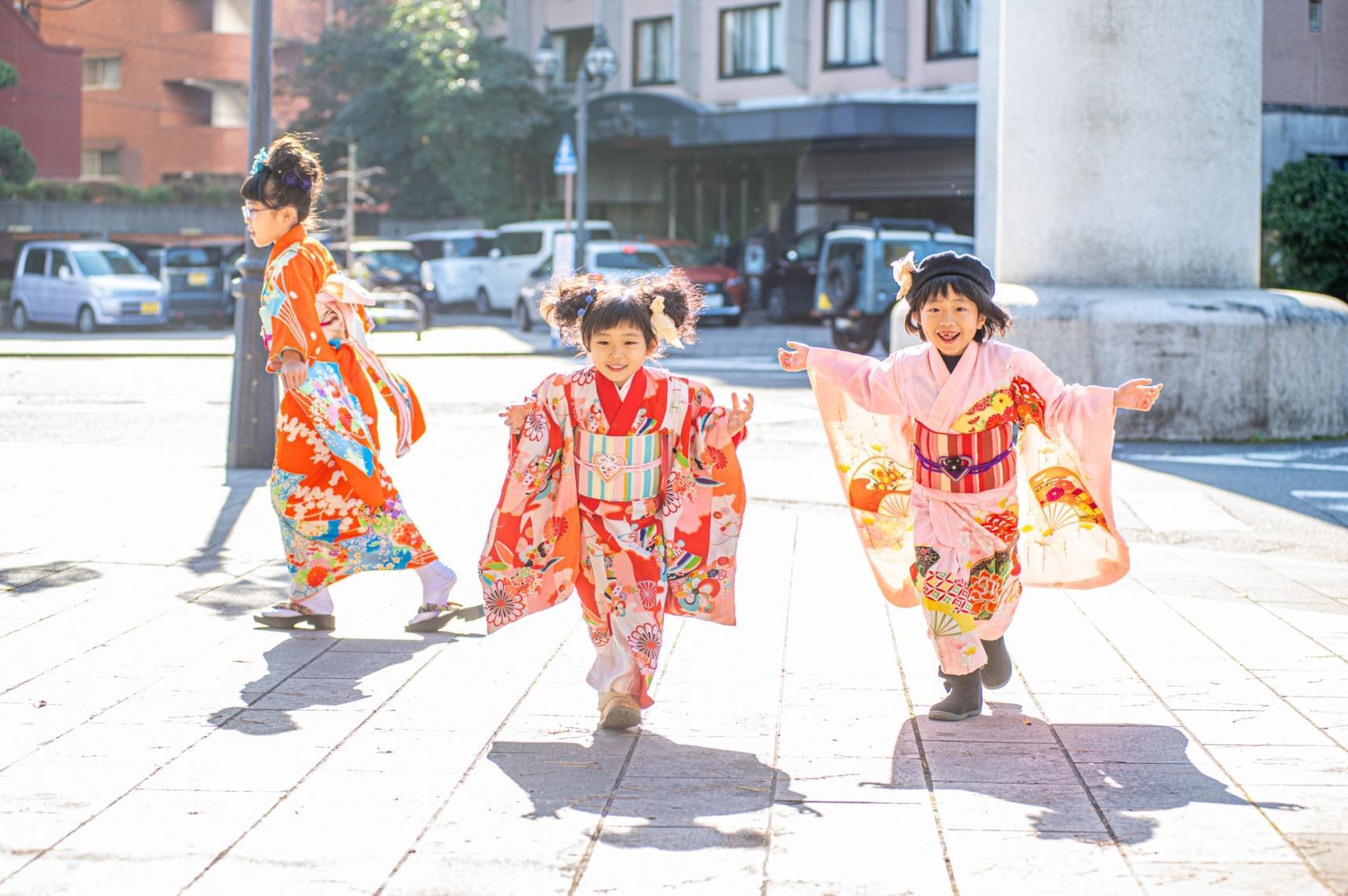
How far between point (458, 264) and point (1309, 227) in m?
16.5

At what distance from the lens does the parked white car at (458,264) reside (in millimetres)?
34844

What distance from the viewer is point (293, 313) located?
6.13 metres

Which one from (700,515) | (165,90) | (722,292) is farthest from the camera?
(165,90)

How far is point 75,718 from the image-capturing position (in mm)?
4816

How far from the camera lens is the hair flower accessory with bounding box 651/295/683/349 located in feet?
15.9

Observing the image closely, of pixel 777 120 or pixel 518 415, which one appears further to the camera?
pixel 777 120

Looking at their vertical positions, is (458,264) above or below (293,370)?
above

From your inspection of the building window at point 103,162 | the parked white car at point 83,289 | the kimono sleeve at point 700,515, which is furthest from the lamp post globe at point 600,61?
→ the building window at point 103,162

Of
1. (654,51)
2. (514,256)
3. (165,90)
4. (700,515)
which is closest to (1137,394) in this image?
(700,515)

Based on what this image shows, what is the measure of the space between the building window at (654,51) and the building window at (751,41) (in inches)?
64.7

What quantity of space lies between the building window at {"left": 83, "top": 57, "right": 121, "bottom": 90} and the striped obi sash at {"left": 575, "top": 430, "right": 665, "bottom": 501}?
45193mm

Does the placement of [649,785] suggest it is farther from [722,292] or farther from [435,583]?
[722,292]

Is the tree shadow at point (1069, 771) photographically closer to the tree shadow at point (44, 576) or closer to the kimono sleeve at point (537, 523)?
the kimono sleeve at point (537, 523)

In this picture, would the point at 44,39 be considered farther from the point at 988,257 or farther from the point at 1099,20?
the point at 1099,20
